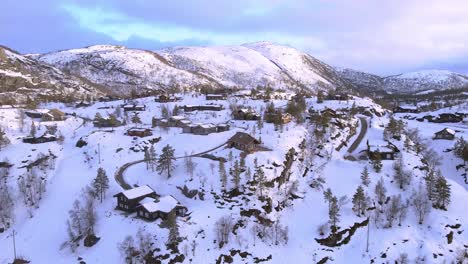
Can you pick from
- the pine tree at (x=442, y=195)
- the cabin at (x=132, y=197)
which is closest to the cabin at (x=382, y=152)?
the pine tree at (x=442, y=195)

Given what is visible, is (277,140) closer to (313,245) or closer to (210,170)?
(210,170)

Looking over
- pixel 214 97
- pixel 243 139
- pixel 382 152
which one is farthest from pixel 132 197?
pixel 214 97

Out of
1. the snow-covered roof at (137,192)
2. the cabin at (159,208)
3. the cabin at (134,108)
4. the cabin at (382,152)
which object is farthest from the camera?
the cabin at (134,108)

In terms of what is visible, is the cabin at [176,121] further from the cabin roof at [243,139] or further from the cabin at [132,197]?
the cabin at [132,197]

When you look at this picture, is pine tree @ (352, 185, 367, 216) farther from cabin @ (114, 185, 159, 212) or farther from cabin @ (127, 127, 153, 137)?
cabin @ (127, 127, 153, 137)

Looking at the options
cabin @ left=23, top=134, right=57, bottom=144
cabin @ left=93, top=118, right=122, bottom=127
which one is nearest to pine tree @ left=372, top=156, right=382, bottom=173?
cabin @ left=93, top=118, right=122, bottom=127

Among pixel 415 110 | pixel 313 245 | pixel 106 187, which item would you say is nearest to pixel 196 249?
pixel 313 245
